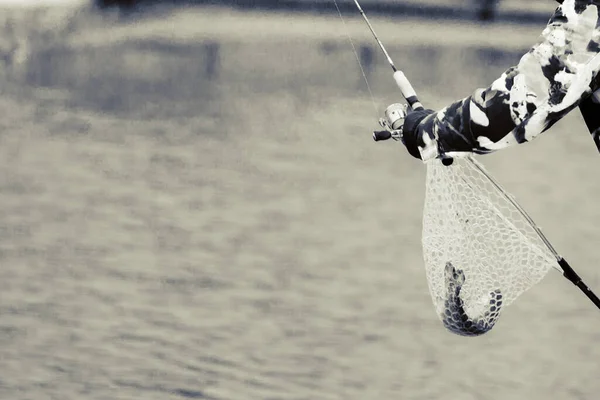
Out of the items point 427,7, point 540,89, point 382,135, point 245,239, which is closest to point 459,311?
Answer: point 382,135

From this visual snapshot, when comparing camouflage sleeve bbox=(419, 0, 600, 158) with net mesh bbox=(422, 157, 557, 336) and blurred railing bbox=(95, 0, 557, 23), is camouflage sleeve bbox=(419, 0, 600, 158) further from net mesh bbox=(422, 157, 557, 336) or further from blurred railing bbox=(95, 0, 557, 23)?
blurred railing bbox=(95, 0, 557, 23)

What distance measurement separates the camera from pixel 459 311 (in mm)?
3846

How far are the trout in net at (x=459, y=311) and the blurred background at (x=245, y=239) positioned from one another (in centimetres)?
207

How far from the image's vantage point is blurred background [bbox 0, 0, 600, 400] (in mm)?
6238

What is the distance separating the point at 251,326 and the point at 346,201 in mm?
3259

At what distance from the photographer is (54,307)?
7012mm

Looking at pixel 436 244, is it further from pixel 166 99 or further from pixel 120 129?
pixel 166 99

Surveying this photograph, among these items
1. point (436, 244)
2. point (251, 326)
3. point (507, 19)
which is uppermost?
point (436, 244)

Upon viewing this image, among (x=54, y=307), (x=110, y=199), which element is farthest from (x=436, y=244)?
(x=110, y=199)

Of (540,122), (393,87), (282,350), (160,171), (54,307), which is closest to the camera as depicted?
(540,122)

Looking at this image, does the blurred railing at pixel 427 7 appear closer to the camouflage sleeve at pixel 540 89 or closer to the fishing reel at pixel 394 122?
the fishing reel at pixel 394 122

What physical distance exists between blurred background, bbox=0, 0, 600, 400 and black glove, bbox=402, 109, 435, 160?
276 cm

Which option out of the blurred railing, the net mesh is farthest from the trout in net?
the blurred railing

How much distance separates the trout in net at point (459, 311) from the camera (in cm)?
385
